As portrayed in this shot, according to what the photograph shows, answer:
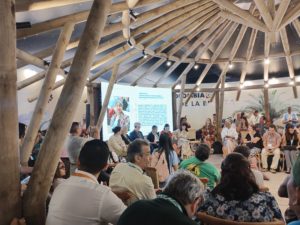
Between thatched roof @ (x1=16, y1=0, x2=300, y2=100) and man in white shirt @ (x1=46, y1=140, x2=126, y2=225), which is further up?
thatched roof @ (x1=16, y1=0, x2=300, y2=100)

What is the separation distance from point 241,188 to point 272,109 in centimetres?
1189

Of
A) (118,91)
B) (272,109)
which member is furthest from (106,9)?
(272,109)

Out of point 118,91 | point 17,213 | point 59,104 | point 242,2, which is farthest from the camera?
point 118,91

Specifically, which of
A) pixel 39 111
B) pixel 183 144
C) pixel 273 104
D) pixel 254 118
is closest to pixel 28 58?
pixel 39 111

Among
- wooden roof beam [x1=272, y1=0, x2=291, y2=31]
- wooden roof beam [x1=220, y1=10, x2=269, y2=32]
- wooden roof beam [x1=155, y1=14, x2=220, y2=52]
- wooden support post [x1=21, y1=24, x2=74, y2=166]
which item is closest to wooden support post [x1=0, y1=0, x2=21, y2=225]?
wooden support post [x1=21, y1=24, x2=74, y2=166]

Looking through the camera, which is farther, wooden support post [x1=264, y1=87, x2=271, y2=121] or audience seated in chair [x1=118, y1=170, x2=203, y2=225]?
wooden support post [x1=264, y1=87, x2=271, y2=121]

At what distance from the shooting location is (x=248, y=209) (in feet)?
7.45

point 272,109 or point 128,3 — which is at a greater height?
point 128,3

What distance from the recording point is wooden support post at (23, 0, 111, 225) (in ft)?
7.06

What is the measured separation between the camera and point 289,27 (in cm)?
1011

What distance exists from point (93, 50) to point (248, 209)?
5.36 ft

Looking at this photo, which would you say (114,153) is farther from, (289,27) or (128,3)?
(289,27)

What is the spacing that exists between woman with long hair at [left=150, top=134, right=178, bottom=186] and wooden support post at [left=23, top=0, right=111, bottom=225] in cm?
409

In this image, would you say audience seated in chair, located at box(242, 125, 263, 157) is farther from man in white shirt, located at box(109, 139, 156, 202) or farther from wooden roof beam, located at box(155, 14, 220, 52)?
man in white shirt, located at box(109, 139, 156, 202)
